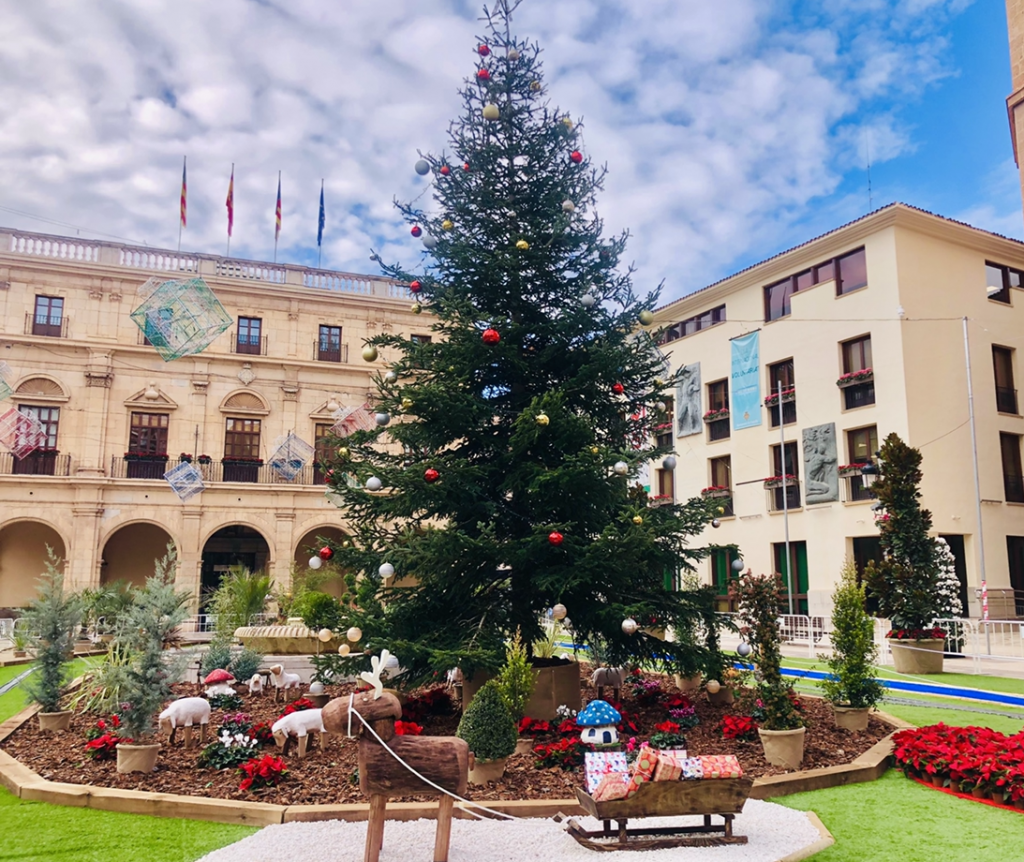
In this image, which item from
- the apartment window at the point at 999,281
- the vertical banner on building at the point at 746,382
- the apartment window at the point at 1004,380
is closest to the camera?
the apartment window at the point at 1004,380

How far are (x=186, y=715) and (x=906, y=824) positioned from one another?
7.17 meters

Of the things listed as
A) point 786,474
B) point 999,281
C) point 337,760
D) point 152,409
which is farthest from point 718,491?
point 337,760

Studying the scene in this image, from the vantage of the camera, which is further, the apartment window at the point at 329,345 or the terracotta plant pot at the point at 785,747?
the apartment window at the point at 329,345

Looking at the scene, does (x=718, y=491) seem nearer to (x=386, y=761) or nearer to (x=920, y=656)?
(x=920, y=656)

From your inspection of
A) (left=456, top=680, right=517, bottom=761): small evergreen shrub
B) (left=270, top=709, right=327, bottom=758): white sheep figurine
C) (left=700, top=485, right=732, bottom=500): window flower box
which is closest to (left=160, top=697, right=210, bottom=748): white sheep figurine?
(left=270, top=709, right=327, bottom=758): white sheep figurine

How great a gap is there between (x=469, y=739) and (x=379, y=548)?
376 centimetres

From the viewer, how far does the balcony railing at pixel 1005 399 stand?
28656 millimetres

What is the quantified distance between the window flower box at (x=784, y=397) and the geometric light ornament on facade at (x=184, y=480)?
22.3 metres

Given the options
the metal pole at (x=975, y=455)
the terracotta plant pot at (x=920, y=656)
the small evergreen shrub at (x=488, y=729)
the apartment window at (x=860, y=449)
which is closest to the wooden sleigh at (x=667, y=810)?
the small evergreen shrub at (x=488, y=729)

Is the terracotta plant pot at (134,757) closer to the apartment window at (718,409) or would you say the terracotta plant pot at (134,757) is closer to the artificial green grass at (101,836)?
the artificial green grass at (101,836)

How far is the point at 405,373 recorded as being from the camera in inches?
437

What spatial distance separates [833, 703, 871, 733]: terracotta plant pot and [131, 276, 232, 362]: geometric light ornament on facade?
23291 mm

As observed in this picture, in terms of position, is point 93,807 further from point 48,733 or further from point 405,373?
point 405,373

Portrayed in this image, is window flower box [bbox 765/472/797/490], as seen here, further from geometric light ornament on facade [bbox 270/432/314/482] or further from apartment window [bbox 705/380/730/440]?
geometric light ornament on facade [bbox 270/432/314/482]
